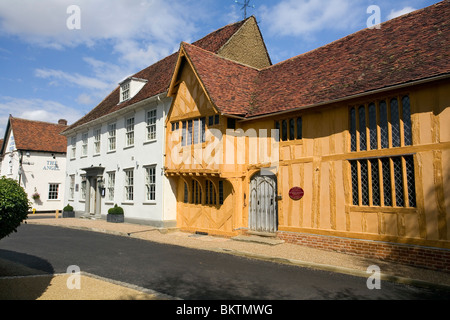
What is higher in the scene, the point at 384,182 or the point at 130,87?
the point at 130,87

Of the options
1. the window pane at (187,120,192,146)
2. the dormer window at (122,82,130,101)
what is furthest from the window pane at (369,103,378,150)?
the dormer window at (122,82,130,101)

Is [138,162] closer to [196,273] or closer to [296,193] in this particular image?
[296,193]

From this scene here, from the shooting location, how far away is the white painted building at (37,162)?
105 ft

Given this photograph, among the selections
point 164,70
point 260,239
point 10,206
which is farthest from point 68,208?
point 10,206

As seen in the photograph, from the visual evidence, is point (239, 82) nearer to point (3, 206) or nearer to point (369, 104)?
point (369, 104)

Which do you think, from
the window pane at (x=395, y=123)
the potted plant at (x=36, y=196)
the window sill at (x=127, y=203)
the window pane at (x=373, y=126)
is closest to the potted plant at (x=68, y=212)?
the window sill at (x=127, y=203)

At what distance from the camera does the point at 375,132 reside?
1023 cm

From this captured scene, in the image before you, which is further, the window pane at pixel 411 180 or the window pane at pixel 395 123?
the window pane at pixel 395 123

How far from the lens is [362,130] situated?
10.6 m

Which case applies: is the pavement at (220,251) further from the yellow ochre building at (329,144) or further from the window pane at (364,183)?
the window pane at (364,183)

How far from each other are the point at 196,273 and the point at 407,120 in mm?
7361

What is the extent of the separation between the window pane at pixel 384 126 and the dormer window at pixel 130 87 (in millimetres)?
15442
